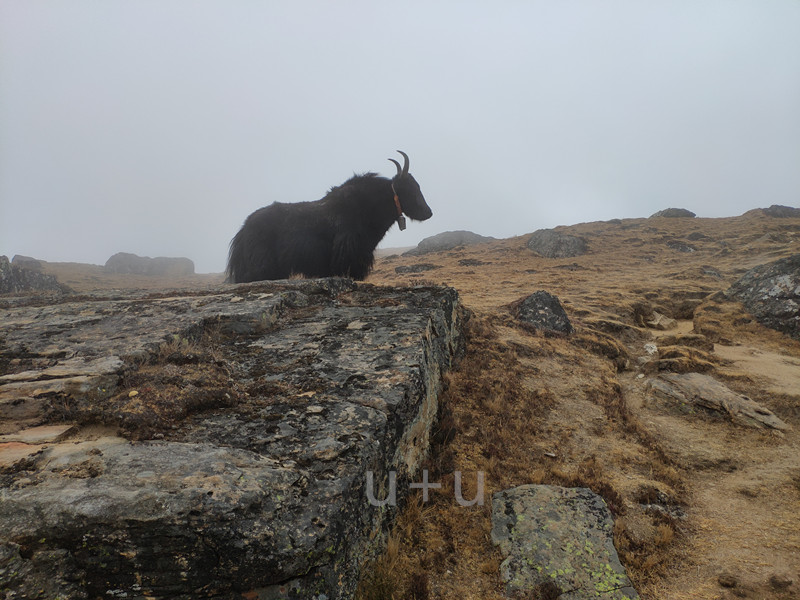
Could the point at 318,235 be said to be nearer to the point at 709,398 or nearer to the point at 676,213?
the point at 709,398

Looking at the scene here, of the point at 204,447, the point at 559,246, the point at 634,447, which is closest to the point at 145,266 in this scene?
the point at 559,246

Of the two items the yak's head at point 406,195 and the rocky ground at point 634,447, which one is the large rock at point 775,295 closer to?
the rocky ground at point 634,447

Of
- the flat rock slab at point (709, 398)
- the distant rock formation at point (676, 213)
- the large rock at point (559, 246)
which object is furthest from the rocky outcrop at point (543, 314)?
the distant rock formation at point (676, 213)

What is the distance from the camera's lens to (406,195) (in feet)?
31.0

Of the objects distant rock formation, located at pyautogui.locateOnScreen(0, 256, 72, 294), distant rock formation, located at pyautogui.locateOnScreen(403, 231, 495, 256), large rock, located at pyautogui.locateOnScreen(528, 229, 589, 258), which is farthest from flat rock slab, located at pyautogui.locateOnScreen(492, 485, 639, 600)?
distant rock formation, located at pyautogui.locateOnScreen(403, 231, 495, 256)

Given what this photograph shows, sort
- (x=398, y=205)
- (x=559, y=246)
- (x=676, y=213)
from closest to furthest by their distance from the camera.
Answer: (x=398, y=205), (x=559, y=246), (x=676, y=213)

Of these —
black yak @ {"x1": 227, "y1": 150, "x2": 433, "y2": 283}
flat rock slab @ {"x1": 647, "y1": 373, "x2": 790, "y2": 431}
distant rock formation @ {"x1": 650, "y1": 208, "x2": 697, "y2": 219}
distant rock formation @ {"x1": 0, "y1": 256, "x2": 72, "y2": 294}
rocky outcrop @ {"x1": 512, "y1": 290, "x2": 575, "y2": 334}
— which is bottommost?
flat rock slab @ {"x1": 647, "y1": 373, "x2": 790, "y2": 431}

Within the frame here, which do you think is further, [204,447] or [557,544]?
[557,544]

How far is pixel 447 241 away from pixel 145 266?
47.0 metres

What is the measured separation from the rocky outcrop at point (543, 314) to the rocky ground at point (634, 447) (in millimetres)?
310

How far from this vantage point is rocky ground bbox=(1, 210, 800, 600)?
3.53 metres

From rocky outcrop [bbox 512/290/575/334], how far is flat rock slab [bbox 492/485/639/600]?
6407 mm

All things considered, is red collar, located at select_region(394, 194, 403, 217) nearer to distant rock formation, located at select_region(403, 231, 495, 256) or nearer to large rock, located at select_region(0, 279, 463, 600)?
large rock, located at select_region(0, 279, 463, 600)

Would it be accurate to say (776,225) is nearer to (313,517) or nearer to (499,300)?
(499,300)
